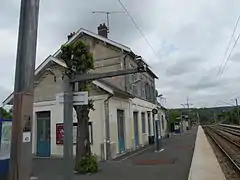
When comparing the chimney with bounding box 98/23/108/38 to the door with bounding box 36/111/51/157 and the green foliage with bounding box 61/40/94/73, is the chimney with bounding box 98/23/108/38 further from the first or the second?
the green foliage with bounding box 61/40/94/73

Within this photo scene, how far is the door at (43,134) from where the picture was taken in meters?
18.7

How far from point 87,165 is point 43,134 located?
26.3 feet

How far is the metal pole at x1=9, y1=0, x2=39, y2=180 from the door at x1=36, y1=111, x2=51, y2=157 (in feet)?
50.6

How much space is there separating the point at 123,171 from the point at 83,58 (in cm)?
439

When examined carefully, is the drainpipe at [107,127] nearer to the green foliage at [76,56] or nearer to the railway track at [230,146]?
the green foliage at [76,56]

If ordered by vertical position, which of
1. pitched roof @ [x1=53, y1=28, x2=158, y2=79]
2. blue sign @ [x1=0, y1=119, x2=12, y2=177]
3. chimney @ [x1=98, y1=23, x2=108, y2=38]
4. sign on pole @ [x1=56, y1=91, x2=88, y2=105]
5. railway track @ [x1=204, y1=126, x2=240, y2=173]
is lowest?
railway track @ [x1=204, y1=126, x2=240, y2=173]

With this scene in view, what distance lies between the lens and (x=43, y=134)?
19.0m

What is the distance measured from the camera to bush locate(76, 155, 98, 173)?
38.4 ft

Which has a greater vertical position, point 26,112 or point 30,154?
point 26,112

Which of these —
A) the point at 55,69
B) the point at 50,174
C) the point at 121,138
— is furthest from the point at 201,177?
the point at 55,69

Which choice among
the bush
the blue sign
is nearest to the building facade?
the bush

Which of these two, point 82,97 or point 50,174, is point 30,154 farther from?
point 50,174

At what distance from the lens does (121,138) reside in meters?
19.2

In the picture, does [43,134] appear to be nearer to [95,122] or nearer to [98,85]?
[95,122]
